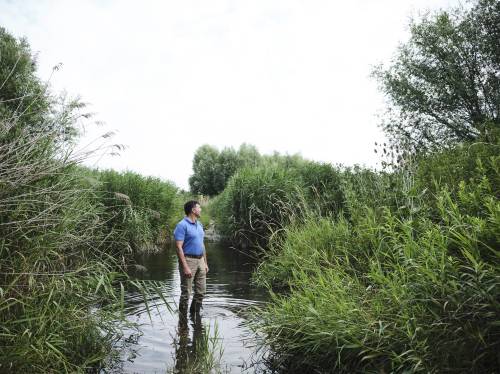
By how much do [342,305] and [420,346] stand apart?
1.14 m

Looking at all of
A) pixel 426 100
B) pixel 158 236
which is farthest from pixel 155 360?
pixel 426 100

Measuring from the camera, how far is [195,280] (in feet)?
27.1

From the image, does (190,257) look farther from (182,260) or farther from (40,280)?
(40,280)

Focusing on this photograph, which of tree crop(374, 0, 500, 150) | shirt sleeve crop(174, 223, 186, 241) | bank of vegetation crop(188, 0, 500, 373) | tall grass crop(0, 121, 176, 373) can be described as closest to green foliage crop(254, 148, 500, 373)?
bank of vegetation crop(188, 0, 500, 373)

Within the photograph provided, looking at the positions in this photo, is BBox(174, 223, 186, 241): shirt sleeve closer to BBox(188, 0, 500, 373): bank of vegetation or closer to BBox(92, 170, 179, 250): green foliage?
BBox(188, 0, 500, 373): bank of vegetation

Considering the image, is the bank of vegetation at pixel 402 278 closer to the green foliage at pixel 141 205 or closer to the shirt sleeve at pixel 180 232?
the shirt sleeve at pixel 180 232

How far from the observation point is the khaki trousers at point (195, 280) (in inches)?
306

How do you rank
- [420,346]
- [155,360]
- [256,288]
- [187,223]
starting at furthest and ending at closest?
[256,288]
[187,223]
[155,360]
[420,346]

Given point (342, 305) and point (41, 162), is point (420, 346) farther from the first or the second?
point (41, 162)

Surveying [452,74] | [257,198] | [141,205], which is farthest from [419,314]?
[452,74]

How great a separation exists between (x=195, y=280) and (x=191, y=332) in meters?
1.41

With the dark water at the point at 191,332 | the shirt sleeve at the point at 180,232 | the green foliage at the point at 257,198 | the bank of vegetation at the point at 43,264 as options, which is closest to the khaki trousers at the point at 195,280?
the dark water at the point at 191,332

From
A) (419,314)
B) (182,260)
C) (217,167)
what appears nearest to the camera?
(419,314)

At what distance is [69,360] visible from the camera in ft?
15.5
